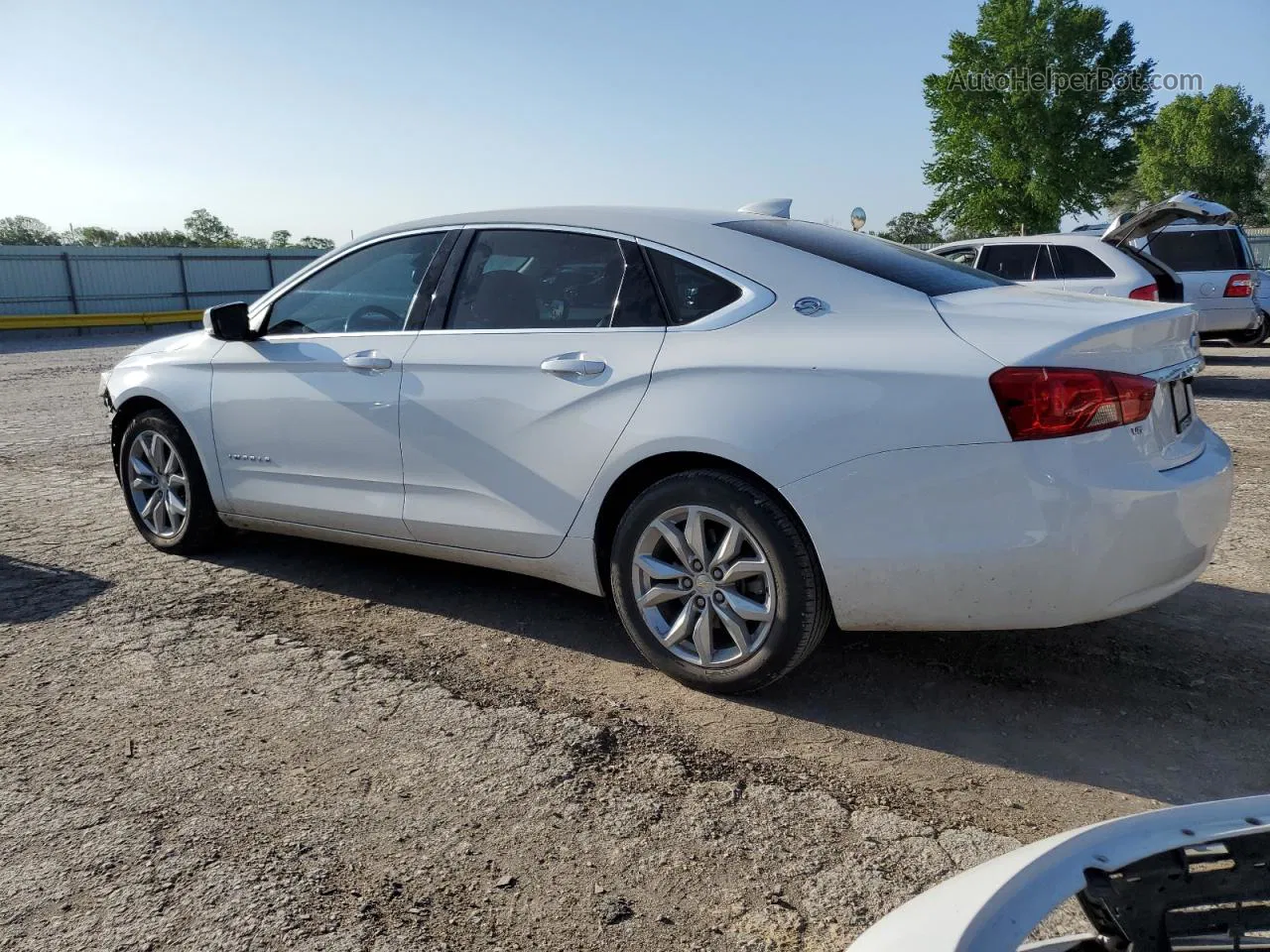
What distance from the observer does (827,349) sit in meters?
3.21

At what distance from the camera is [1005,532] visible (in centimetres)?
296

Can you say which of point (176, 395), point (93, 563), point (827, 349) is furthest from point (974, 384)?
point (93, 563)

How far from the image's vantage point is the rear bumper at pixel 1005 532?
9.55 ft

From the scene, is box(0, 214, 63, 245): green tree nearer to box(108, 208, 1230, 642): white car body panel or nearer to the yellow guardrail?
the yellow guardrail

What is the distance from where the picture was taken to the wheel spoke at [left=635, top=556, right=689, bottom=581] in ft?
11.4

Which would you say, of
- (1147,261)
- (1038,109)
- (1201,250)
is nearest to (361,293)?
(1147,261)

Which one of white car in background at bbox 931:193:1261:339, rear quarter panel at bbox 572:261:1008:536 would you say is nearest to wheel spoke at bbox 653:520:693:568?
rear quarter panel at bbox 572:261:1008:536

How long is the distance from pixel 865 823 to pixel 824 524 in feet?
2.86

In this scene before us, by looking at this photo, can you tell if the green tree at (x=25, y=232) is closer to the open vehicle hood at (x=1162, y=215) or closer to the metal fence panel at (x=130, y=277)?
the metal fence panel at (x=130, y=277)

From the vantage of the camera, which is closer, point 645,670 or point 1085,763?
point 1085,763

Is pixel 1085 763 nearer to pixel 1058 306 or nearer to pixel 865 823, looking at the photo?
pixel 865 823

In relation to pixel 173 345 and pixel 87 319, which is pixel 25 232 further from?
pixel 173 345

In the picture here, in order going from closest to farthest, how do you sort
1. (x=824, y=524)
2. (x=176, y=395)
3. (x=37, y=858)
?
(x=37, y=858), (x=824, y=524), (x=176, y=395)

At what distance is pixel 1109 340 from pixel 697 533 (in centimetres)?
136
